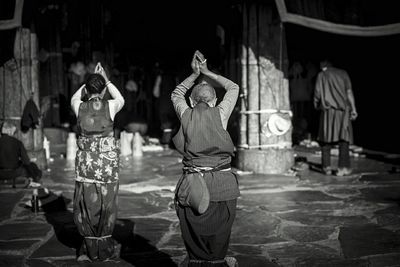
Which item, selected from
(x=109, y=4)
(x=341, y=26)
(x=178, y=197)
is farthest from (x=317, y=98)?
(x=109, y=4)

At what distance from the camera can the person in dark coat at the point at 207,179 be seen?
201 inches

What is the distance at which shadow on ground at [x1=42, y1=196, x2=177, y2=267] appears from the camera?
6531 mm

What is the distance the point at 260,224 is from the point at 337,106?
496 centimetres

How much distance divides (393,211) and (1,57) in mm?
9271

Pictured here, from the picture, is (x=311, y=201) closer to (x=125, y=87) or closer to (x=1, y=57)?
(x=1, y=57)

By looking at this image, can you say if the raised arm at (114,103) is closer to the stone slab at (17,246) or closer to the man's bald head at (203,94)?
the man's bald head at (203,94)

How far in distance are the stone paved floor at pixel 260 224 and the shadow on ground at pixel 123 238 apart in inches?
0.5

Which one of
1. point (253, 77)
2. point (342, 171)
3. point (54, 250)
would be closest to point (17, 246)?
point (54, 250)

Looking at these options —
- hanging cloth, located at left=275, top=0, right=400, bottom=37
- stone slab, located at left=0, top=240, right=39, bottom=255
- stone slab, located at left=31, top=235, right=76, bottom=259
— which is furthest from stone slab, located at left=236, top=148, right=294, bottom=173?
stone slab, located at left=0, top=240, right=39, bottom=255

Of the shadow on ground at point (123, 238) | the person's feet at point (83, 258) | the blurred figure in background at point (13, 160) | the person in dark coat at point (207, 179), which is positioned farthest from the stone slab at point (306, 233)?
the blurred figure in background at point (13, 160)

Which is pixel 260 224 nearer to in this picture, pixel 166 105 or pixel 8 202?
pixel 8 202

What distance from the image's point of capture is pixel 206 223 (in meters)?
5.09

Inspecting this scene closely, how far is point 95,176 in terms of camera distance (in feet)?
21.2

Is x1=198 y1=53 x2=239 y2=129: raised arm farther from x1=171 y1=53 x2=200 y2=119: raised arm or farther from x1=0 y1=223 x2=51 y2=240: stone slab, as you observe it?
x1=0 y1=223 x2=51 y2=240: stone slab
